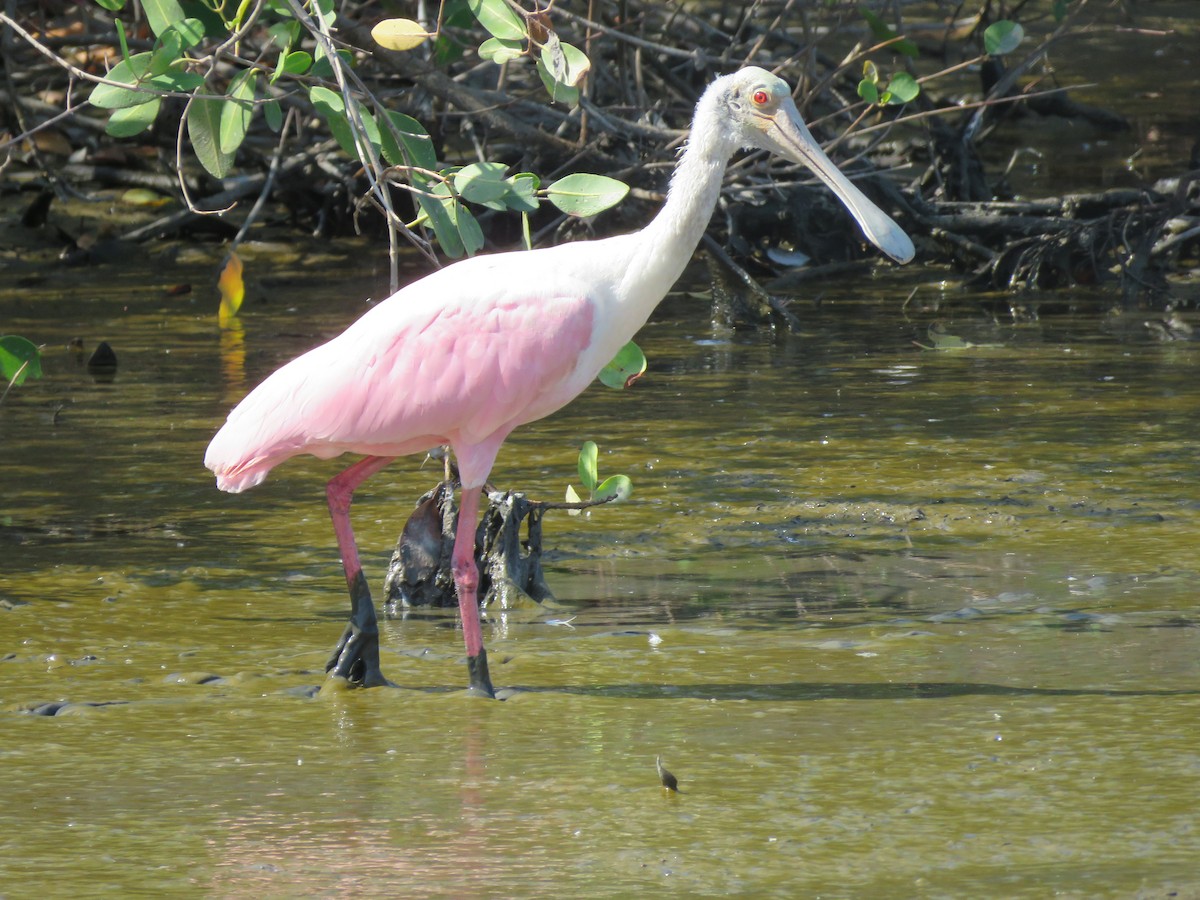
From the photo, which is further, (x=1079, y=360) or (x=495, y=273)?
(x=1079, y=360)

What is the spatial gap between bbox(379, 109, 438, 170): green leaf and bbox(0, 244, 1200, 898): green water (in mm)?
1204

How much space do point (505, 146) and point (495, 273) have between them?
6051mm

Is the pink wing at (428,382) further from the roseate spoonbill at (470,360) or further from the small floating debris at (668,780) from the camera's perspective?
the small floating debris at (668,780)

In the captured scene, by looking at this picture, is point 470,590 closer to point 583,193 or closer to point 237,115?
point 583,193

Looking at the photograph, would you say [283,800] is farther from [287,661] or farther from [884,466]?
[884,466]

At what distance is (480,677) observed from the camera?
4.75 meters

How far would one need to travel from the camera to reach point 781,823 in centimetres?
386

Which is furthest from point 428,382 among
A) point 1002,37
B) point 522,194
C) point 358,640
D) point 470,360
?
point 1002,37

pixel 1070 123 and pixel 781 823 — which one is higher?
pixel 781 823

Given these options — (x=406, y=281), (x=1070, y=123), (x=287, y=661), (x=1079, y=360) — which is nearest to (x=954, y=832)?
(x=287, y=661)

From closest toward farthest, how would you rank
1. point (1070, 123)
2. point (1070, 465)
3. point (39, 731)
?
point (39, 731) < point (1070, 465) < point (1070, 123)

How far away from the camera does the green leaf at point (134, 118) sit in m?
4.90

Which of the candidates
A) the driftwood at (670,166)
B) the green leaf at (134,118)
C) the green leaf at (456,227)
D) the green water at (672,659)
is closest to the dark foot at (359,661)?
the green water at (672,659)

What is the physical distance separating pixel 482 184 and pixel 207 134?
70 cm
